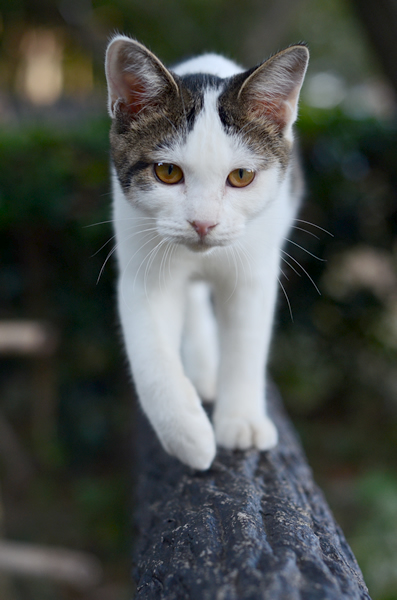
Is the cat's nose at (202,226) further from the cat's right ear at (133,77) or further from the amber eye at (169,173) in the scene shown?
the cat's right ear at (133,77)

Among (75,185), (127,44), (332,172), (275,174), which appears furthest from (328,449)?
(127,44)

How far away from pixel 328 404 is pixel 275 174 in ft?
9.81

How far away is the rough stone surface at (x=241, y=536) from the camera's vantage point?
82 cm

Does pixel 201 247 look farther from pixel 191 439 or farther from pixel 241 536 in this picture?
pixel 241 536

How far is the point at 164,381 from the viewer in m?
1.33

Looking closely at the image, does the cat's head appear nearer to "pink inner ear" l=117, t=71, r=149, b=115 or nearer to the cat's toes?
"pink inner ear" l=117, t=71, r=149, b=115

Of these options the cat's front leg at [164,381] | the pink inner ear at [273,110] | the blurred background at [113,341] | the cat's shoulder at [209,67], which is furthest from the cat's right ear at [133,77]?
the blurred background at [113,341]

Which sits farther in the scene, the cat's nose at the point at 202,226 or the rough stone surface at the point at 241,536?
the cat's nose at the point at 202,226

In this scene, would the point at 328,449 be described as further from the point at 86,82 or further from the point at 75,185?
the point at 86,82

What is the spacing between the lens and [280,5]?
5523 millimetres

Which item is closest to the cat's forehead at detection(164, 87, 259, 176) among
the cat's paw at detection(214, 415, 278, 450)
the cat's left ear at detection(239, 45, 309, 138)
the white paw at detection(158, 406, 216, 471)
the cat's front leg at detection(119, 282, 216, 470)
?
the cat's left ear at detection(239, 45, 309, 138)

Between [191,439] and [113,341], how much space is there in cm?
230

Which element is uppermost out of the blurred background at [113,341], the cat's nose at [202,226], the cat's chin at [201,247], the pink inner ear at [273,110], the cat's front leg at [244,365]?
the pink inner ear at [273,110]

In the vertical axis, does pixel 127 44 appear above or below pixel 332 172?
above
